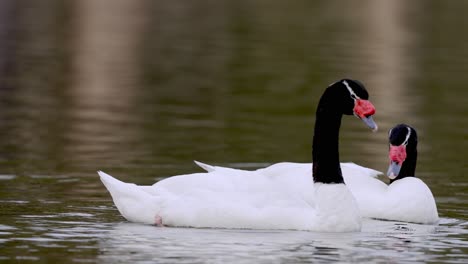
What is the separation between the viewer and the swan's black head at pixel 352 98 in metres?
15.9

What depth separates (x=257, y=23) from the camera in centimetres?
5622

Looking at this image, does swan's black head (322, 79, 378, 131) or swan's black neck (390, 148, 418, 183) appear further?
swan's black neck (390, 148, 418, 183)

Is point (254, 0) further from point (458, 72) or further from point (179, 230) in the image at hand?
point (179, 230)

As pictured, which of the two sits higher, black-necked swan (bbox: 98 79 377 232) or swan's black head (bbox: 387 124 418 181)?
swan's black head (bbox: 387 124 418 181)

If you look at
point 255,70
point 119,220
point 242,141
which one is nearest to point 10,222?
point 119,220

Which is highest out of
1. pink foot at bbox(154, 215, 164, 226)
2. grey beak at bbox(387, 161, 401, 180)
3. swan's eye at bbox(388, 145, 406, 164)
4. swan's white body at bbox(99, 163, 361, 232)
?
swan's eye at bbox(388, 145, 406, 164)

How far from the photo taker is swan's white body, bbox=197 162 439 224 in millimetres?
17266

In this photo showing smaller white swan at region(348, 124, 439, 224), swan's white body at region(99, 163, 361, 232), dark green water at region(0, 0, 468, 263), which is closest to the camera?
dark green water at region(0, 0, 468, 263)

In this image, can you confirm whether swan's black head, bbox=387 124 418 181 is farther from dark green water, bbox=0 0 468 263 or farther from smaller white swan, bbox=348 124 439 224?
dark green water, bbox=0 0 468 263

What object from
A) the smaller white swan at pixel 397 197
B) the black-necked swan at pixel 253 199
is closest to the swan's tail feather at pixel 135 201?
the black-necked swan at pixel 253 199

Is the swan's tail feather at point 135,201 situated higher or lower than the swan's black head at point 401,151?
lower

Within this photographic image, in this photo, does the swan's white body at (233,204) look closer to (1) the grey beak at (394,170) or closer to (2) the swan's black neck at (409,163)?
(1) the grey beak at (394,170)

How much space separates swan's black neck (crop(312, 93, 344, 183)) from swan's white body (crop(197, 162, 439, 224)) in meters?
1.07

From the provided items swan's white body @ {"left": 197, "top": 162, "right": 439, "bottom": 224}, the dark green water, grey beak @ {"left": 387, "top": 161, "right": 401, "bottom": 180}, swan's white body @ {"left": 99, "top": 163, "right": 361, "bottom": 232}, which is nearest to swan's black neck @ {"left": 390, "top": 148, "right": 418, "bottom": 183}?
the dark green water
